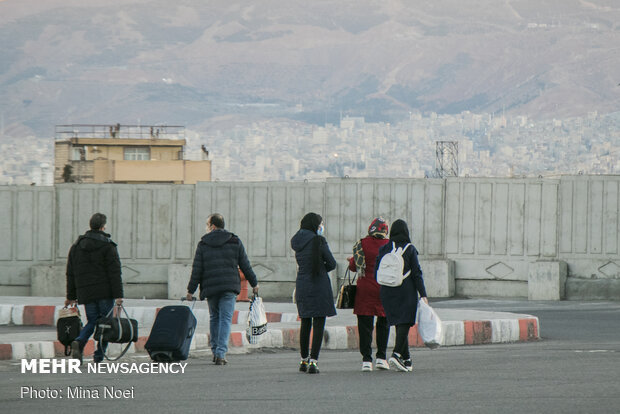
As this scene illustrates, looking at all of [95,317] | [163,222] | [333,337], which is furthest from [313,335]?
[163,222]

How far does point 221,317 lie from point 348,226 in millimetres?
11505

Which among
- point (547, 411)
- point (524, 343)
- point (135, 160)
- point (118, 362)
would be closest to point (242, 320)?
point (524, 343)

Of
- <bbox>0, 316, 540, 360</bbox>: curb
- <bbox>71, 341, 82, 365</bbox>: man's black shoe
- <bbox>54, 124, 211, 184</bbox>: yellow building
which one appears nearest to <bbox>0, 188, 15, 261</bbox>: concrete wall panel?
<bbox>0, 316, 540, 360</bbox>: curb

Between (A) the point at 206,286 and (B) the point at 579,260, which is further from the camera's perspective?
(B) the point at 579,260

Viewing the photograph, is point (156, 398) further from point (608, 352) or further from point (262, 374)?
point (608, 352)

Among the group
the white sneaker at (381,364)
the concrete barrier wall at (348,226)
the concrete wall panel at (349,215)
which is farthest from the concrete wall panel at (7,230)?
the white sneaker at (381,364)

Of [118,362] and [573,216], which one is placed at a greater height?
[573,216]

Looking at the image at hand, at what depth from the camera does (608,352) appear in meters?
12.6

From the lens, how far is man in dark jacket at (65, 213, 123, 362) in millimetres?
11414

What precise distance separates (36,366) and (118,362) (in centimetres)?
82

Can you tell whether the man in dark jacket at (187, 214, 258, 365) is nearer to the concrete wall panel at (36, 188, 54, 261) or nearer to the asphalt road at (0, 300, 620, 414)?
the asphalt road at (0, 300, 620, 414)

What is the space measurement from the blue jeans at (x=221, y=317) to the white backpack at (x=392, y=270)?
166 centimetres

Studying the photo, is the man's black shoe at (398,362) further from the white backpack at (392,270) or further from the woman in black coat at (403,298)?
the white backpack at (392,270)

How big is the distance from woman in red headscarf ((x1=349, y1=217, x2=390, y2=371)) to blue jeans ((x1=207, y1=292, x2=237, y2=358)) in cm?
129
